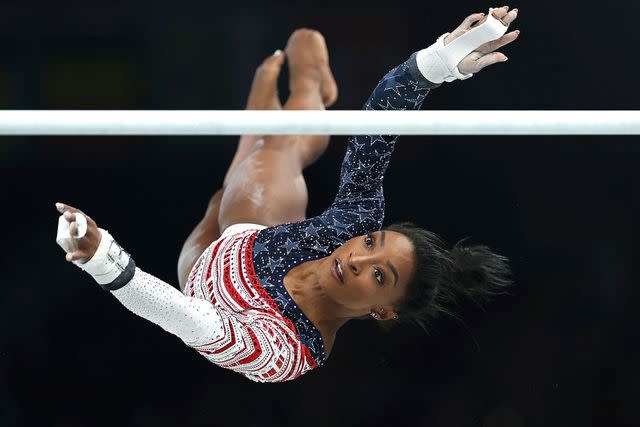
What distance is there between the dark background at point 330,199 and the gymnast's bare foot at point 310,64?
36cm

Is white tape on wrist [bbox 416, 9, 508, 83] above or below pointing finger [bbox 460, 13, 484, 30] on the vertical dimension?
below

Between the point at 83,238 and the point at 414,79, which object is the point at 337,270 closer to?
the point at 414,79

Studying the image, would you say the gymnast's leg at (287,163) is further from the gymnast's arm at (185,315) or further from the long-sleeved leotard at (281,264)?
the gymnast's arm at (185,315)

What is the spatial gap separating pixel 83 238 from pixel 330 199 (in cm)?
137

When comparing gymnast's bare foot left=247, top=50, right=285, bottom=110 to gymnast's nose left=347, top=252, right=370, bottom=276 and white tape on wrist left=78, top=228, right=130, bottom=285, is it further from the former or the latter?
white tape on wrist left=78, top=228, right=130, bottom=285

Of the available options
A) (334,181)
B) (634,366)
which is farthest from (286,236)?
(634,366)

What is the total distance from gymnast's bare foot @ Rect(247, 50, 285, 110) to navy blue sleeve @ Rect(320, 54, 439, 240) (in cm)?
50

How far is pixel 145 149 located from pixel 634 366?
1.50 m

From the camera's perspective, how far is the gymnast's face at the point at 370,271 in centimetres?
163

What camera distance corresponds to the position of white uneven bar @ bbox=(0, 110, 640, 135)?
130cm

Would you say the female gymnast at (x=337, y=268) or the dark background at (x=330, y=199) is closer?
the female gymnast at (x=337, y=268)

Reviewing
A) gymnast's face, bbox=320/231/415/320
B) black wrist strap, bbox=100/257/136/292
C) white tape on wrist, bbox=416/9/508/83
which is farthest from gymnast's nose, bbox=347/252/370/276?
black wrist strap, bbox=100/257/136/292

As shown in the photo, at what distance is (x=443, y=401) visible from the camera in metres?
2.46

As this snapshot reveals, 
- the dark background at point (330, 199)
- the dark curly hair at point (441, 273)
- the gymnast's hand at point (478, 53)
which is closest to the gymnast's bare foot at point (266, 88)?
the dark background at point (330, 199)
